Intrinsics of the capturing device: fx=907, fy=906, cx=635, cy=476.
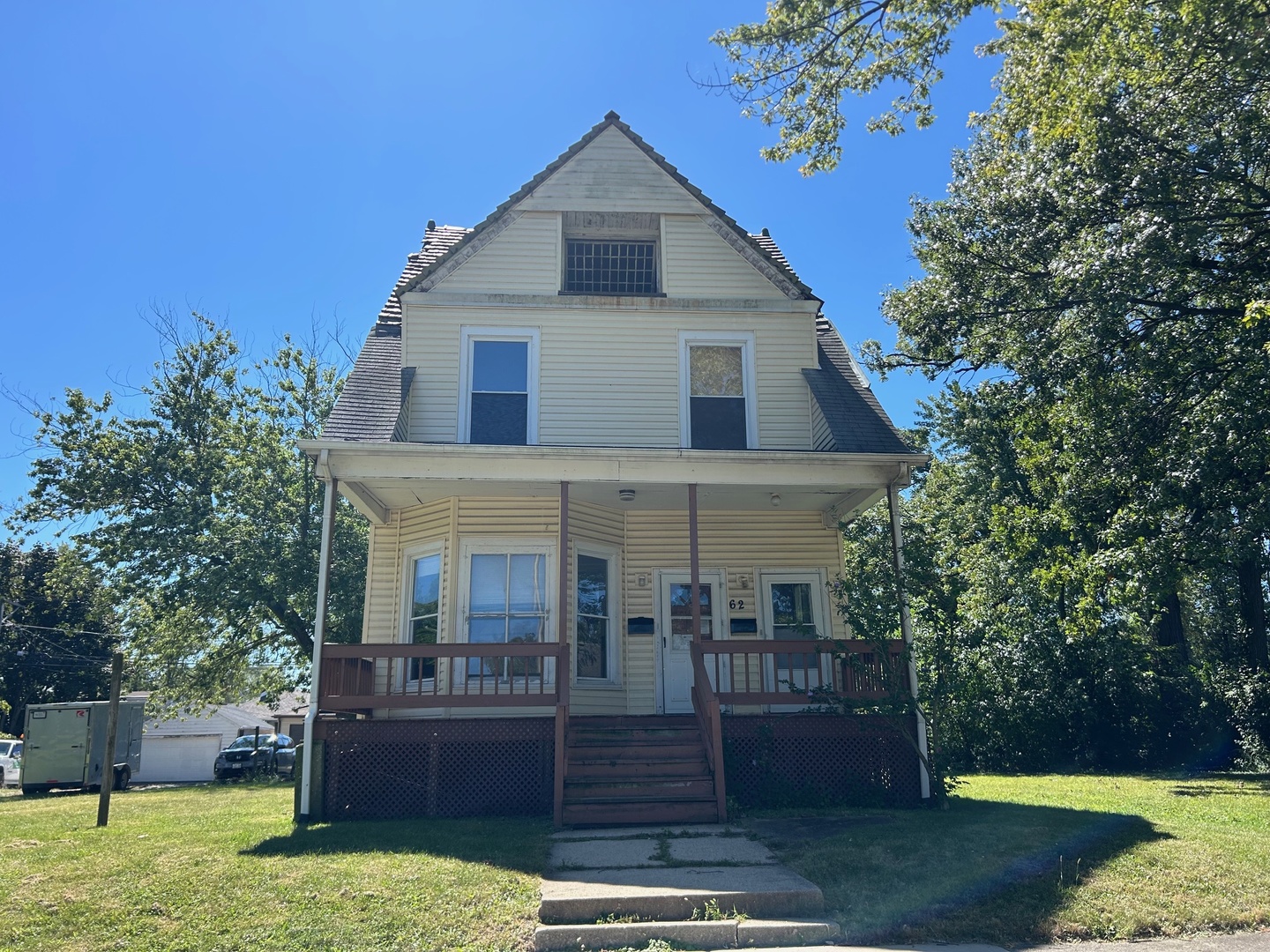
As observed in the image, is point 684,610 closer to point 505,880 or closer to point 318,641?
point 318,641

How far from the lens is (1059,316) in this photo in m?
12.8

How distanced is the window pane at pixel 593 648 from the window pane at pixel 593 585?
0.15 metres

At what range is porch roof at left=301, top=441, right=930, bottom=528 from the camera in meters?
10.5

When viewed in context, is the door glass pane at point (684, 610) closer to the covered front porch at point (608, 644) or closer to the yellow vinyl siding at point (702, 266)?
the covered front porch at point (608, 644)

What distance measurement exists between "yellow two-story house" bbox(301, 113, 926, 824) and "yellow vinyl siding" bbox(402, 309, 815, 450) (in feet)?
0.10

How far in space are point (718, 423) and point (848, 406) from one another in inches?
72.6

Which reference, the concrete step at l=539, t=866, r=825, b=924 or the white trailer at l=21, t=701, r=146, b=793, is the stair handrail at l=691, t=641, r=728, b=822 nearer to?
the concrete step at l=539, t=866, r=825, b=924

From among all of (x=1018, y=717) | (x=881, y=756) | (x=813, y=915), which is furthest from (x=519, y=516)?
(x=1018, y=717)

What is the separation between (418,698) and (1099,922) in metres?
6.92

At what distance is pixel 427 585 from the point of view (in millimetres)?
12148

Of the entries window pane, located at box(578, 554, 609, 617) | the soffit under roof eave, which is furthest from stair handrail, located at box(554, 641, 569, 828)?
window pane, located at box(578, 554, 609, 617)

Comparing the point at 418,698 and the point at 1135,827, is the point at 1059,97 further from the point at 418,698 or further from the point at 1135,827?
the point at 418,698

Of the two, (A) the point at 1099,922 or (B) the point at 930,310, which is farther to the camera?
(B) the point at 930,310

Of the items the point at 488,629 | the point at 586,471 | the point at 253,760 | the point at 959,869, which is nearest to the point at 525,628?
the point at 488,629
